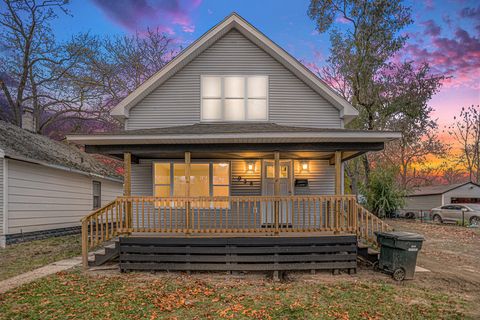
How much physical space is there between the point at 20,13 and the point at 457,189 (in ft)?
126

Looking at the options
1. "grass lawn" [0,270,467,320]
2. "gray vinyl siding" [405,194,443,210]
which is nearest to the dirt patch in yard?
"grass lawn" [0,270,467,320]

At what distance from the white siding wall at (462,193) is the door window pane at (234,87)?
2615 centimetres

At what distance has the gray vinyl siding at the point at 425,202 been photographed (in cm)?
2862

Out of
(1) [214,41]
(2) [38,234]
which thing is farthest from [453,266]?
(2) [38,234]

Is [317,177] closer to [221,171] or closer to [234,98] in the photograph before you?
[221,171]

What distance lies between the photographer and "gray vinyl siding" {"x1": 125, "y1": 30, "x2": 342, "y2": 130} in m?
10.6

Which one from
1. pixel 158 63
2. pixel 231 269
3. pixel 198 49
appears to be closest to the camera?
pixel 231 269

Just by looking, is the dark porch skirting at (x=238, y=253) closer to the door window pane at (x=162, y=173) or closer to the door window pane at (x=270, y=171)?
the door window pane at (x=162, y=173)

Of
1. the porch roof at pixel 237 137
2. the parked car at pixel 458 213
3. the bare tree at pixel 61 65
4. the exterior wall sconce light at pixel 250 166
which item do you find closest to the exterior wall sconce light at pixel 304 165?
the exterior wall sconce light at pixel 250 166

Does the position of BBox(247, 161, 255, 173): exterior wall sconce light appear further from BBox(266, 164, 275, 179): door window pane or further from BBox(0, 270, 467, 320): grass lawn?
BBox(0, 270, 467, 320): grass lawn

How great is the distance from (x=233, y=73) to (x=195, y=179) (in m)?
3.95

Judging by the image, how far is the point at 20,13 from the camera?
21297 mm

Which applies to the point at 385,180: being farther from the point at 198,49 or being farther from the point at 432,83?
the point at 198,49

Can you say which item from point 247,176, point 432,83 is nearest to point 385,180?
point 432,83
